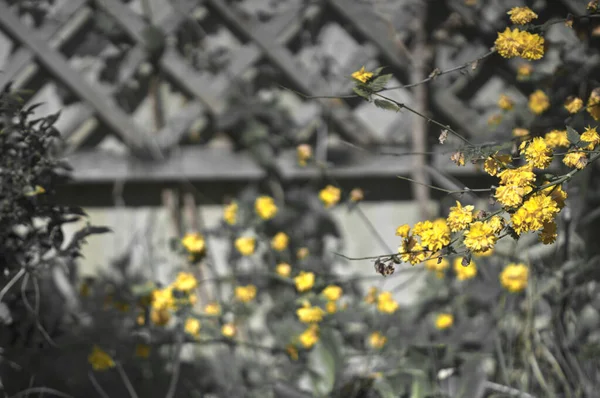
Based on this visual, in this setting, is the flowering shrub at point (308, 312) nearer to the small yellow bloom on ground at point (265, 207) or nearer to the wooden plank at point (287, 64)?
the small yellow bloom on ground at point (265, 207)

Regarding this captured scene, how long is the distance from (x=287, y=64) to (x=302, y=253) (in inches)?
26.4

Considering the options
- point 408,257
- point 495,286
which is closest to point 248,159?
point 495,286

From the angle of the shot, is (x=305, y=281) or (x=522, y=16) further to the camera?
(x=305, y=281)

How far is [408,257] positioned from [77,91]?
1780 millimetres

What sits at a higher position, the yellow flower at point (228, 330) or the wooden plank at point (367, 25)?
the wooden plank at point (367, 25)

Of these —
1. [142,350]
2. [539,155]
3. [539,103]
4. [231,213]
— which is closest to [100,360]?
[142,350]

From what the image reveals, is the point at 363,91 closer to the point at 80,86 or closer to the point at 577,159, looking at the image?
the point at 577,159

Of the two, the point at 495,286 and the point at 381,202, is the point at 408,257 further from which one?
the point at 381,202

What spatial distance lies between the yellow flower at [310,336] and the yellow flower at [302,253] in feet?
1.54

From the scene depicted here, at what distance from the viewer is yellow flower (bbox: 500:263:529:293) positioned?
6.62 feet

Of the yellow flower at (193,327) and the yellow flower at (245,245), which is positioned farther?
the yellow flower at (245,245)

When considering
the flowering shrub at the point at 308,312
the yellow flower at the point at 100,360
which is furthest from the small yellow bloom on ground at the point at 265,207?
the yellow flower at the point at 100,360

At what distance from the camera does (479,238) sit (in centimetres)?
106

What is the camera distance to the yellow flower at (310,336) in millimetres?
1980
